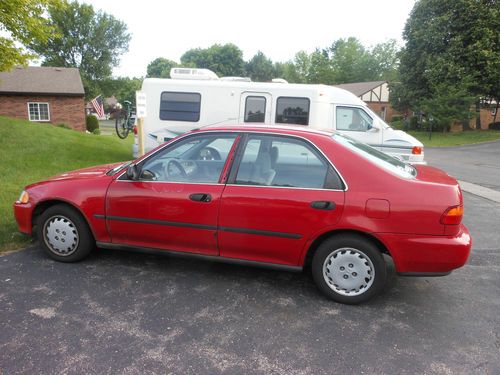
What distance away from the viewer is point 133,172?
150 inches

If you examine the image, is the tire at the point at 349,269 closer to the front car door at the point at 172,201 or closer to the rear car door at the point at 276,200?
the rear car door at the point at 276,200

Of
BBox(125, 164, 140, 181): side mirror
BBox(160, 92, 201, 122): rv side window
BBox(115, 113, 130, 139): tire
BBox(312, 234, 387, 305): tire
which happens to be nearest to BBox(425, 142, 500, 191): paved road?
BBox(160, 92, 201, 122): rv side window

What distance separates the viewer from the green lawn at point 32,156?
18.8 feet

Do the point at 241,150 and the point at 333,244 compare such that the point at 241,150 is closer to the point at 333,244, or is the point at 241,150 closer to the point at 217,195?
the point at 217,195

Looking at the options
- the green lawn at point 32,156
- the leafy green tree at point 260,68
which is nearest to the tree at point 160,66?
the leafy green tree at point 260,68

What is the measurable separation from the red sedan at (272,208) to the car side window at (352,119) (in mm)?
4962

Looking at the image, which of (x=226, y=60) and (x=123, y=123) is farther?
(x=226, y=60)

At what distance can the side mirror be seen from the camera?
12.5 ft

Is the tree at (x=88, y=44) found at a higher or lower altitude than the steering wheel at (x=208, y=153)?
higher

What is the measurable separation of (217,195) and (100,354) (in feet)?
5.31

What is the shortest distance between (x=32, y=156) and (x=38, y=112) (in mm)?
19176

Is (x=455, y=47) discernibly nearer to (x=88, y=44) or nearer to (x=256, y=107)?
(x=256, y=107)

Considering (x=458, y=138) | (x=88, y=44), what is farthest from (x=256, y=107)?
(x=88, y=44)

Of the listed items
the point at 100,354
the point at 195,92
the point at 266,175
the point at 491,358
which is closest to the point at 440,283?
the point at 491,358
